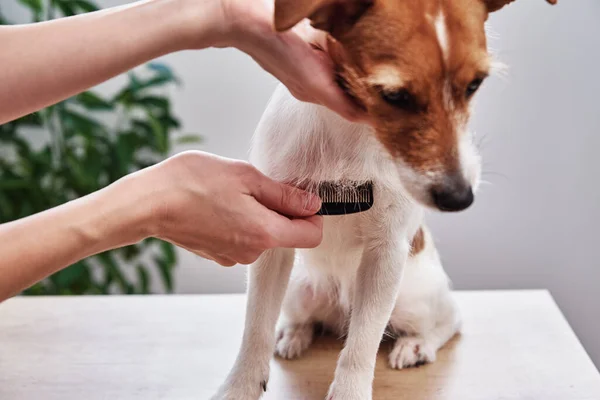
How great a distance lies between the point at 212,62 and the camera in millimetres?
2096

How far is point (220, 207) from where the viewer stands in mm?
1002

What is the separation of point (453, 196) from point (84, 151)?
1380 mm

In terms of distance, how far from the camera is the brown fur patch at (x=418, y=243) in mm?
1360

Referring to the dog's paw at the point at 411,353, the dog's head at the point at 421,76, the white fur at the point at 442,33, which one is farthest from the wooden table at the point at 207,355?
the white fur at the point at 442,33

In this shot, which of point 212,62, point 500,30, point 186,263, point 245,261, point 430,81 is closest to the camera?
point 430,81

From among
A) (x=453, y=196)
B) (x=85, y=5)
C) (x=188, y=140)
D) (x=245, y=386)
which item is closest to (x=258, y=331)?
(x=245, y=386)

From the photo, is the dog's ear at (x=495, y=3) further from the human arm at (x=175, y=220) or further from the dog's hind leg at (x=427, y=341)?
the dog's hind leg at (x=427, y=341)

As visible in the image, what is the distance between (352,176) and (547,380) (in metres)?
0.57

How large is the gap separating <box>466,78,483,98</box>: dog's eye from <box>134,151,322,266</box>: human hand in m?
0.29

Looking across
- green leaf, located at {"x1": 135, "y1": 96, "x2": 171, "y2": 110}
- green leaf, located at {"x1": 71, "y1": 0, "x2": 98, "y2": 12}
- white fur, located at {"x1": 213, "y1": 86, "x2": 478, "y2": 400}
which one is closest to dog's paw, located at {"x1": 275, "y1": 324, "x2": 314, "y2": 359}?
white fur, located at {"x1": 213, "y1": 86, "x2": 478, "y2": 400}

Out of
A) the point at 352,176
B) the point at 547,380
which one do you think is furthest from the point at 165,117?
the point at 547,380

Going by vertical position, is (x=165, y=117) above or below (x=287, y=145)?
below

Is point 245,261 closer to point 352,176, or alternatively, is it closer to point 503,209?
point 352,176

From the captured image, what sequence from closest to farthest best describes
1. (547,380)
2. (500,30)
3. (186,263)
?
(547,380) → (500,30) → (186,263)
